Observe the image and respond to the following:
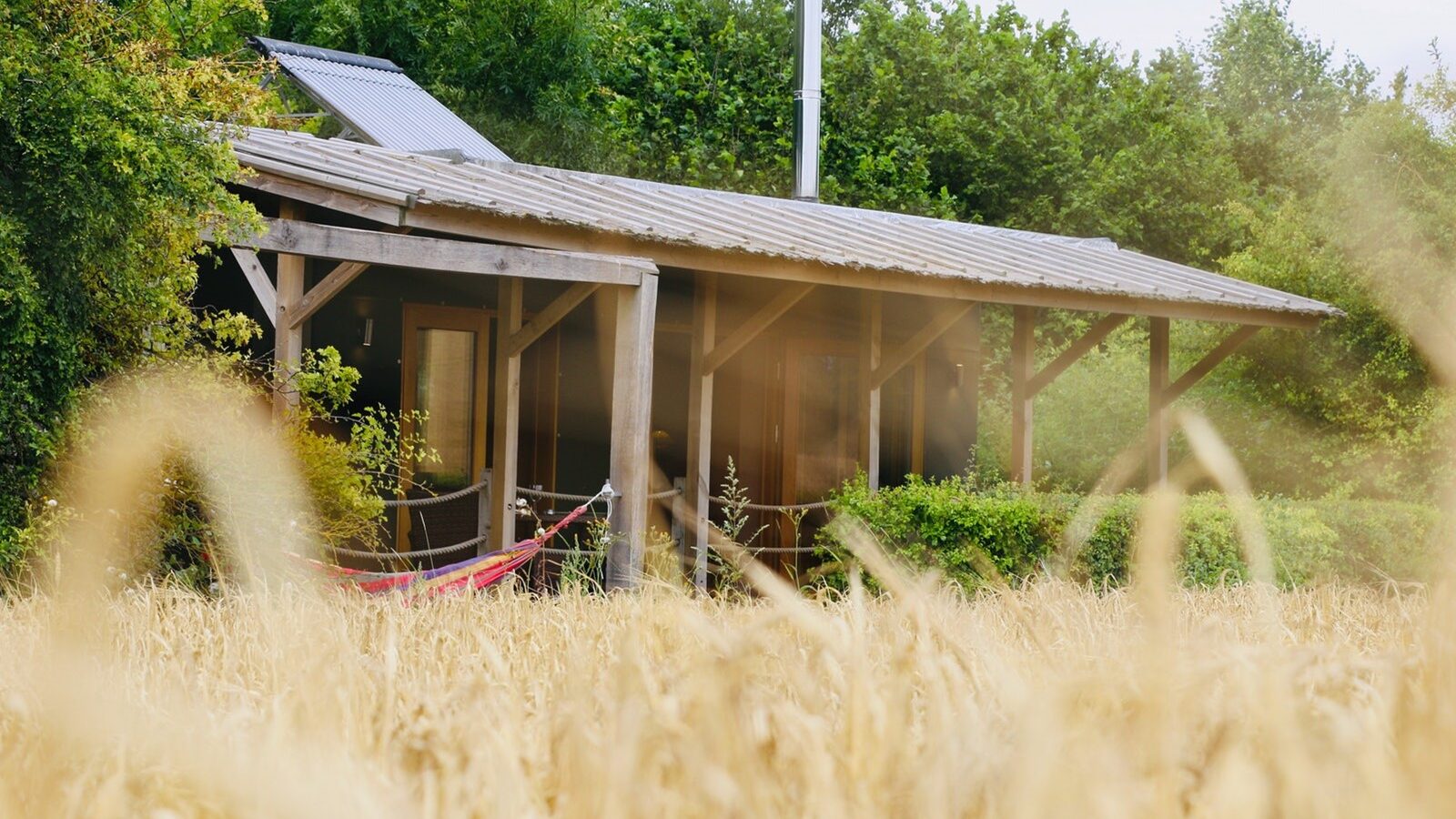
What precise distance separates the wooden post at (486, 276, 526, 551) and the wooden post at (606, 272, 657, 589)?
1370mm

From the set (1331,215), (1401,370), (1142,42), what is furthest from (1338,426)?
(1142,42)

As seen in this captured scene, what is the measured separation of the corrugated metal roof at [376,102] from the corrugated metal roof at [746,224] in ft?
9.24

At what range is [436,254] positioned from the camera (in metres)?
7.08

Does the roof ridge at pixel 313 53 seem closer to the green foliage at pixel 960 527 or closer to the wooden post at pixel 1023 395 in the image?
the wooden post at pixel 1023 395

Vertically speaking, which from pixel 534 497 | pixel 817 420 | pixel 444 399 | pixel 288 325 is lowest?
pixel 534 497

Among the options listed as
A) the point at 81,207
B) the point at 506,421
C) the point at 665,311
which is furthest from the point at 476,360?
the point at 81,207

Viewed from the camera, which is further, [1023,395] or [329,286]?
[1023,395]

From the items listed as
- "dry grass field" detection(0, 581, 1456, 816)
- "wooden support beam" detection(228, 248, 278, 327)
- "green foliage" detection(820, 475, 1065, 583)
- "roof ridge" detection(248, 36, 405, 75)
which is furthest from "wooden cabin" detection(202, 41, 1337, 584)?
"dry grass field" detection(0, 581, 1456, 816)

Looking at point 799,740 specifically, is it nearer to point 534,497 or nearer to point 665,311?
point 534,497

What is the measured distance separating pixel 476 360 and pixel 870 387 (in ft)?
9.63

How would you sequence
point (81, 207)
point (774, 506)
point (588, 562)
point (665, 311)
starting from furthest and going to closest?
1. point (665, 311)
2. point (774, 506)
3. point (588, 562)
4. point (81, 207)

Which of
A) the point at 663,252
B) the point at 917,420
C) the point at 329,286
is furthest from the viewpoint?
the point at 917,420

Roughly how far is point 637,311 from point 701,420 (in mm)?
2522

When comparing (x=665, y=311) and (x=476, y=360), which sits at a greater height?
A: (x=665, y=311)
